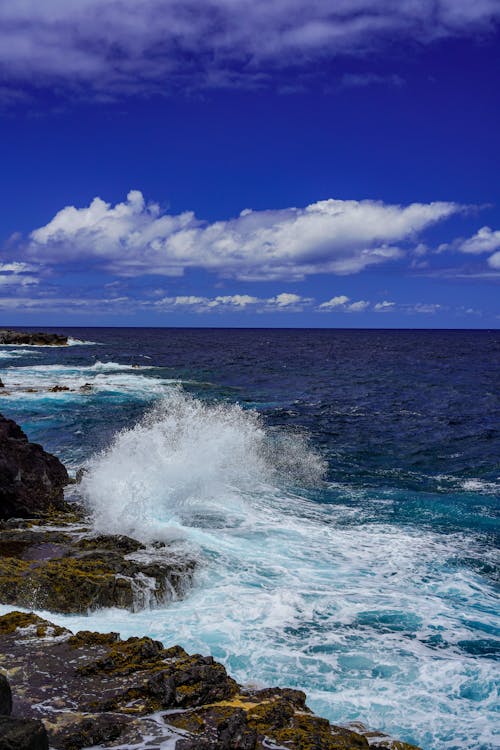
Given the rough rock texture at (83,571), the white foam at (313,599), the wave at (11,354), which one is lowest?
the white foam at (313,599)

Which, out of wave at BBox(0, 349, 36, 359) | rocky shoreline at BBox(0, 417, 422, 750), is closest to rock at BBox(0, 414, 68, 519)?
rocky shoreline at BBox(0, 417, 422, 750)

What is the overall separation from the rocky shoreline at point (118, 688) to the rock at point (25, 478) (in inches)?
119

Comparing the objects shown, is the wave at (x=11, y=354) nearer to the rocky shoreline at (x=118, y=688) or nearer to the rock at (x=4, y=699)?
the rocky shoreline at (x=118, y=688)

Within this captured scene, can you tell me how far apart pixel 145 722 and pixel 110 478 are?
36.3ft

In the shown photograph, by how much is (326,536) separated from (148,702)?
8.75m

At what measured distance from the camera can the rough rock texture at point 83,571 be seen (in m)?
9.98

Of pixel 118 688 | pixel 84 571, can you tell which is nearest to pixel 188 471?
pixel 84 571

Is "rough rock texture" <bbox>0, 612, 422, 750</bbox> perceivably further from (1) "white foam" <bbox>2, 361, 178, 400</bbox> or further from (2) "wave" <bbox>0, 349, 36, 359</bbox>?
(2) "wave" <bbox>0, 349, 36, 359</bbox>

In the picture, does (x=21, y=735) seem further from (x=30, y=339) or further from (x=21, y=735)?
(x=30, y=339)

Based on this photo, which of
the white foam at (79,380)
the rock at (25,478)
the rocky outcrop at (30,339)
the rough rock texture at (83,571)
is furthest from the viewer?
the rocky outcrop at (30,339)

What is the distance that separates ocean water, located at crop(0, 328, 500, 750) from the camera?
8.53m

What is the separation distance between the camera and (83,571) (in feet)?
35.0

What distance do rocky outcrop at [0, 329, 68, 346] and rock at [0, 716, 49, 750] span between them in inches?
3799

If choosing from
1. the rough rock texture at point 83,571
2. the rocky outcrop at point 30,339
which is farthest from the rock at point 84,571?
the rocky outcrop at point 30,339
